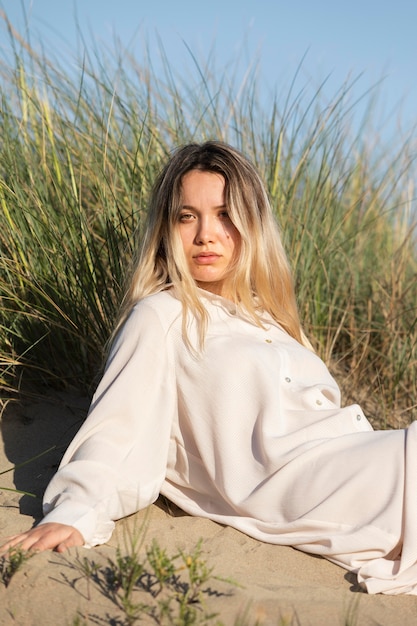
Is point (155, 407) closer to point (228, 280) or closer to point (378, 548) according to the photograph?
point (228, 280)

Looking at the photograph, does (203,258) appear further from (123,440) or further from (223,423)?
(123,440)

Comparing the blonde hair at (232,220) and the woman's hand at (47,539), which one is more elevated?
the blonde hair at (232,220)

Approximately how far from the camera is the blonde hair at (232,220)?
254cm

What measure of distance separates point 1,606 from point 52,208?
1.72 m

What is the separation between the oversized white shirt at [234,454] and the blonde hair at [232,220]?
10 centimetres

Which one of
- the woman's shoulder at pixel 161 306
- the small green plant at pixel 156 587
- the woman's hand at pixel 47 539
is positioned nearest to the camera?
the small green plant at pixel 156 587

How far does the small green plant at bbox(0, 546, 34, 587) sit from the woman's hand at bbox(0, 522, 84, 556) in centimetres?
4

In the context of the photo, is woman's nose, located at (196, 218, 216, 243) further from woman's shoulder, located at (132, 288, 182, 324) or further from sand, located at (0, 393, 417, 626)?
sand, located at (0, 393, 417, 626)

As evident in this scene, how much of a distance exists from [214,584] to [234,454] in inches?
21.2

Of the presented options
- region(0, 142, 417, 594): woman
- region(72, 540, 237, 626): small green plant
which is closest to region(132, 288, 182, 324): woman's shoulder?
region(0, 142, 417, 594): woman

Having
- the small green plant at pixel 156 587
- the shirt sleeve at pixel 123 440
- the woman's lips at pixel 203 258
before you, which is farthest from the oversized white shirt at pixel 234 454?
the small green plant at pixel 156 587

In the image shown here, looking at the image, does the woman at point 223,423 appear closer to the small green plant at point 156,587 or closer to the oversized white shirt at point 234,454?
the oversized white shirt at point 234,454

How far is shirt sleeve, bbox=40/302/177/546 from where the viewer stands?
2139 millimetres

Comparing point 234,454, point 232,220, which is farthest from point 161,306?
point 234,454
